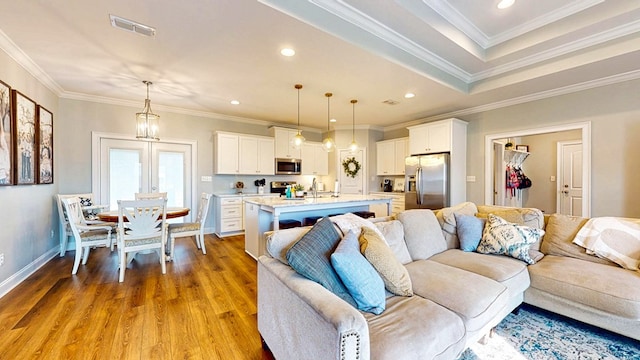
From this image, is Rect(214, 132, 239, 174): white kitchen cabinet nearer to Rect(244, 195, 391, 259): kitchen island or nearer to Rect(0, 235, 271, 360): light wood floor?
Rect(244, 195, 391, 259): kitchen island

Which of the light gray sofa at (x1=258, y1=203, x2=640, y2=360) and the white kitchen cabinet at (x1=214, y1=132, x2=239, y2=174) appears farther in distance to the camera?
the white kitchen cabinet at (x1=214, y1=132, x2=239, y2=174)

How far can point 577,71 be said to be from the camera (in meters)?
3.23

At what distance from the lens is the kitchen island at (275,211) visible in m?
3.37

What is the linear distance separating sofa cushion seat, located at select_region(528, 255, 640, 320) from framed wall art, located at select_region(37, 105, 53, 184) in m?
5.68

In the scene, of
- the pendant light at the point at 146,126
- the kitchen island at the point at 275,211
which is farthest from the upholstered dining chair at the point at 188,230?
the pendant light at the point at 146,126

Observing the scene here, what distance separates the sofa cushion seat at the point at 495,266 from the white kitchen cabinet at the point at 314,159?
4558 millimetres

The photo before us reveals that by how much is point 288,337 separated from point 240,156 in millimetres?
4667

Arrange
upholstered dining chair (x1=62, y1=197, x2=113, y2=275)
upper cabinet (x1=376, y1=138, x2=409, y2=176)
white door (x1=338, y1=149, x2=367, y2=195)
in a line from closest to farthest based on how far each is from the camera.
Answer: upholstered dining chair (x1=62, y1=197, x2=113, y2=275), upper cabinet (x1=376, y1=138, x2=409, y2=176), white door (x1=338, y1=149, x2=367, y2=195)

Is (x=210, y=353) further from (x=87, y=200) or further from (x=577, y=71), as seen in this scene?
(x=577, y=71)

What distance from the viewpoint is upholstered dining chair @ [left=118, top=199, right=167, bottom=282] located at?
9.85ft

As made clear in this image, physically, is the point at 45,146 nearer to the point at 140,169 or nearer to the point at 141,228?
the point at 140,169

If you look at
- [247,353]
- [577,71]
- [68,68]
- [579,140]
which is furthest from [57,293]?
[579,140]

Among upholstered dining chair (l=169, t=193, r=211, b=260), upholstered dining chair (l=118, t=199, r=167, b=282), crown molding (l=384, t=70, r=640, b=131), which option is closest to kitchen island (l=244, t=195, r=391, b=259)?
upholstered dining chair (l=169, t=193, r=211, b=260)

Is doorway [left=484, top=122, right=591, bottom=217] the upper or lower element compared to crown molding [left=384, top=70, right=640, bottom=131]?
lower
